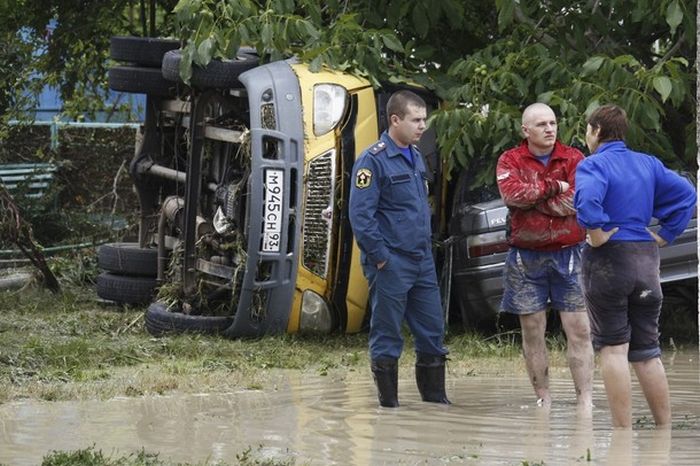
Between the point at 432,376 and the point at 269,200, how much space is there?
9.20ft

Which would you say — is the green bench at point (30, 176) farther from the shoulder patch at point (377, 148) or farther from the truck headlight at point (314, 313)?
the shoulder patch at point (377, 148)

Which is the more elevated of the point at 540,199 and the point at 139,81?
the point at 139,81

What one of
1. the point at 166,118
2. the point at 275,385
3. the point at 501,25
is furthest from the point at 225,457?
the point at 166,118

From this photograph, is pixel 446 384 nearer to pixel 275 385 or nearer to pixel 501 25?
pixel 275 385

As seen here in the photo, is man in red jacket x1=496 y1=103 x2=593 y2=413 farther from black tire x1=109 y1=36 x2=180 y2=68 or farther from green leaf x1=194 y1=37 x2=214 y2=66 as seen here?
black tire x1=109 y1=36 x2=180 y2=68

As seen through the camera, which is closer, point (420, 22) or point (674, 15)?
point (674, 15)

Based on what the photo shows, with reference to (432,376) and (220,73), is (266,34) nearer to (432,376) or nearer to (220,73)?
(220,73)

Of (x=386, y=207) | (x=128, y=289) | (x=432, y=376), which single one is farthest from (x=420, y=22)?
(x=432, y=376)

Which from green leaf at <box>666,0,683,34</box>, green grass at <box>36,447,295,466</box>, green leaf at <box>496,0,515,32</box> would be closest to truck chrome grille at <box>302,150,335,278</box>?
green leaf at <box>496,0,515,32</box>

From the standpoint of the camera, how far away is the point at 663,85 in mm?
10570

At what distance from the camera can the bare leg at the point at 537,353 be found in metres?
8.66

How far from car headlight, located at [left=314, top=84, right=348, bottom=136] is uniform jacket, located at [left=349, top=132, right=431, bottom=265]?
2.89m

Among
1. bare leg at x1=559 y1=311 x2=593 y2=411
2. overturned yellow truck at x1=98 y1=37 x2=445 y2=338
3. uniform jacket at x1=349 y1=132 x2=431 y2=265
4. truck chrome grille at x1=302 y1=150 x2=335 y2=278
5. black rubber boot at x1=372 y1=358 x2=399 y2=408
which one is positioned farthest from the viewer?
truck chrome grille at x1=302 y1=150 x2=335 y2=278

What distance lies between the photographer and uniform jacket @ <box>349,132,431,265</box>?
27.5ft
